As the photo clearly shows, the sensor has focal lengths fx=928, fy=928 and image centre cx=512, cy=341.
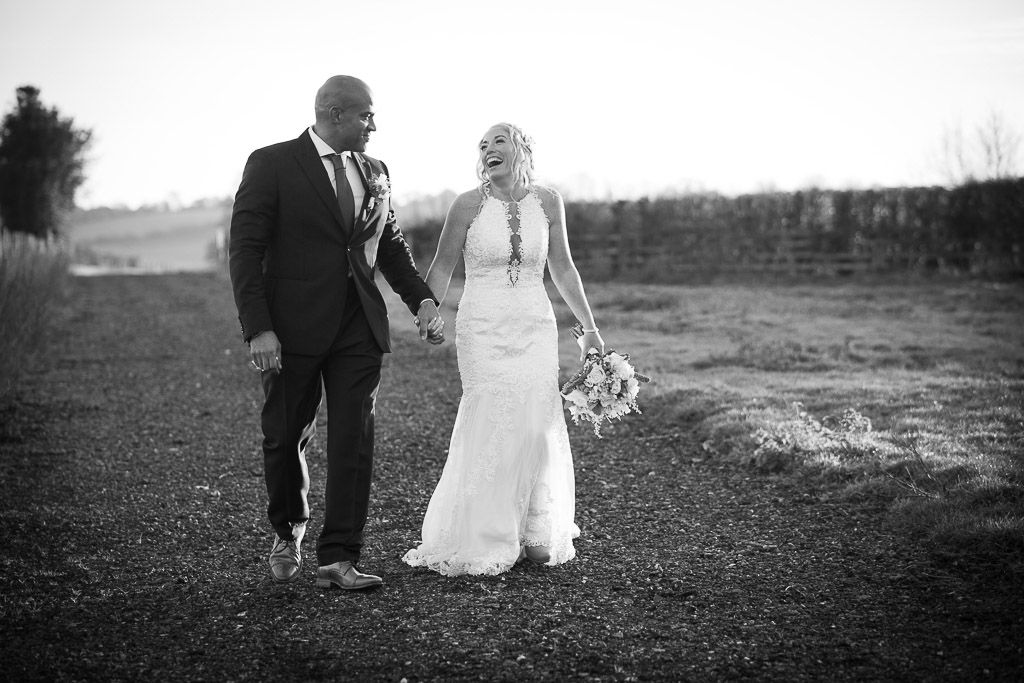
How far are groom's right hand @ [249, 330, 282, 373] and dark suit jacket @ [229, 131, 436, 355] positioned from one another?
48 millimetres

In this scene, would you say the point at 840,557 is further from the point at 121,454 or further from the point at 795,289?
the point at 795,289

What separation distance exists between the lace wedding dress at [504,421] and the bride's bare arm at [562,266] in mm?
86

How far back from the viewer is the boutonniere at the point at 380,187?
Result: 4812 millimetres

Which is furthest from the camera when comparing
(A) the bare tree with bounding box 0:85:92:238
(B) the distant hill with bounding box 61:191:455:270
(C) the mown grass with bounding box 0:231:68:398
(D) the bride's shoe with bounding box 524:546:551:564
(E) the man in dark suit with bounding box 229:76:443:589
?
(B) the distant hill with bounding box 61:191:455:270

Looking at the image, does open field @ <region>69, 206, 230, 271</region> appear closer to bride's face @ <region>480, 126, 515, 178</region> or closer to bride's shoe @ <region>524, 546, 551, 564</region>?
bride's face @ <region>480, 126, 515, 178</region>

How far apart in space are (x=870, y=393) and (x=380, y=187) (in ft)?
22.5

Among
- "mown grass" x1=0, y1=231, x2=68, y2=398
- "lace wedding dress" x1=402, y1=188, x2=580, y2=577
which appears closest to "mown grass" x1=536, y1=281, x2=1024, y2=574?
"lace wedding dress" x1=402, y1=188, x2=580, y2=577

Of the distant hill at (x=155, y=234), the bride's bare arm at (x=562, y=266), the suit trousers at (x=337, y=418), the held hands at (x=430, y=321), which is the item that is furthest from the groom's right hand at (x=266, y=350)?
the distant hill at (x=155, y=234)

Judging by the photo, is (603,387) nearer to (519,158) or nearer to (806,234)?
(519,158)

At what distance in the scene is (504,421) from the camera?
17.0ft

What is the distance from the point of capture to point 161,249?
74312mm

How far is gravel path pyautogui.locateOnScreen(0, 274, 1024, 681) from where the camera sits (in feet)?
12.7

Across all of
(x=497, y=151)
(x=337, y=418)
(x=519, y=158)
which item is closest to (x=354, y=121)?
(x=497, y=151)

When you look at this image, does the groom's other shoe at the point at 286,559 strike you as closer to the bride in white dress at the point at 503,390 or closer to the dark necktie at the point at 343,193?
the bride in white dress at the point at 503,390
